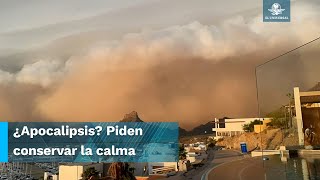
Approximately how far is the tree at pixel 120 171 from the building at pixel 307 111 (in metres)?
3.24

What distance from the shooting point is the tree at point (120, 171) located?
5.82 m

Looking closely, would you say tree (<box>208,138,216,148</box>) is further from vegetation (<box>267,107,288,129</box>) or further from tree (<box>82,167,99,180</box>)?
vegetation (<box>267,107,288,129</box>)

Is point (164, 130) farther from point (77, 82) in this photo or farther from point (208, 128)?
point (77, 82)

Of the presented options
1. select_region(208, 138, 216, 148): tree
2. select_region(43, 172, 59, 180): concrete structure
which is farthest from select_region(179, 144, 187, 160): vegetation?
select_region(43, 172, 59, 180): concrete structure

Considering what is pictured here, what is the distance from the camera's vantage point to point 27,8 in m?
6.51

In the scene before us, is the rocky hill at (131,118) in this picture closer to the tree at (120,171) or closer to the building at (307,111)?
the tree at (120,171)

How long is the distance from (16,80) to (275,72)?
5639 millimetres

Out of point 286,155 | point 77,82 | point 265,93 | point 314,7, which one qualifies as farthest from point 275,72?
point 77,82

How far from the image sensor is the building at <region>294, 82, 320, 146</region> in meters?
4.43

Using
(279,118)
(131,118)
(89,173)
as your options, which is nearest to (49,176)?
(89,173)

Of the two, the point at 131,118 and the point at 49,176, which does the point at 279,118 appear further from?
the point at 49,176

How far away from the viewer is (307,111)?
471 centimetres

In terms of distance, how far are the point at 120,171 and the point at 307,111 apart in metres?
3.51

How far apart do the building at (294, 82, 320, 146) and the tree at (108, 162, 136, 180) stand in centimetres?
324
